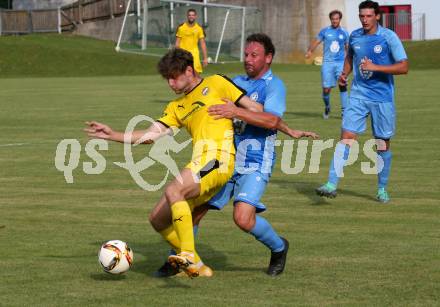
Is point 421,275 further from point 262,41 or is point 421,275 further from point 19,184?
point 19,184

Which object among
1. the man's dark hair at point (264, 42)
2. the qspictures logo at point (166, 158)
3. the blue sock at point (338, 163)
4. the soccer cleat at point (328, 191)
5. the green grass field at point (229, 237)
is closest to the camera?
the green grass field at point (229, 237)

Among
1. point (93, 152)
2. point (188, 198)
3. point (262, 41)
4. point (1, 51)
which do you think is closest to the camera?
point (188, 198)

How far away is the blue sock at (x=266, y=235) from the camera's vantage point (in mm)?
8523

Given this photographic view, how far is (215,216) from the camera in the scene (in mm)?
11859

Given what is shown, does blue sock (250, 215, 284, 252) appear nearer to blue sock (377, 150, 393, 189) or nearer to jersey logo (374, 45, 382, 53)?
blue sock (377, 150, 393, 189)

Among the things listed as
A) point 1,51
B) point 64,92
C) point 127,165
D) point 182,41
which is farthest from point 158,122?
point 1,51

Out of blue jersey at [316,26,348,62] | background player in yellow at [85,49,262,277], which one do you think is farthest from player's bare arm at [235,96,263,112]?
blue jersey at [316,26,348,62]

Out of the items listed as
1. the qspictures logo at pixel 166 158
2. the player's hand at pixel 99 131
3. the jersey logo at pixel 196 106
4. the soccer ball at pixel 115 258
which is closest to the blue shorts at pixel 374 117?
the qspictures logo at pixel 166 158

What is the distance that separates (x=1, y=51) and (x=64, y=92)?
53.9ft

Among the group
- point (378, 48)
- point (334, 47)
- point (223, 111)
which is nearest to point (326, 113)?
point (334, 47)

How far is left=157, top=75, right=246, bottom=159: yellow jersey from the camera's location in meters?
8.45

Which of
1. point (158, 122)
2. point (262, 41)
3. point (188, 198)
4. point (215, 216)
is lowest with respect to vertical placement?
point (215, 216)

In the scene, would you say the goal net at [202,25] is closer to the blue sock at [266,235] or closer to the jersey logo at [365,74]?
the jersey logo at [365,74]

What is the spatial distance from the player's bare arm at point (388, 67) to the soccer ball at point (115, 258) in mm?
4873
